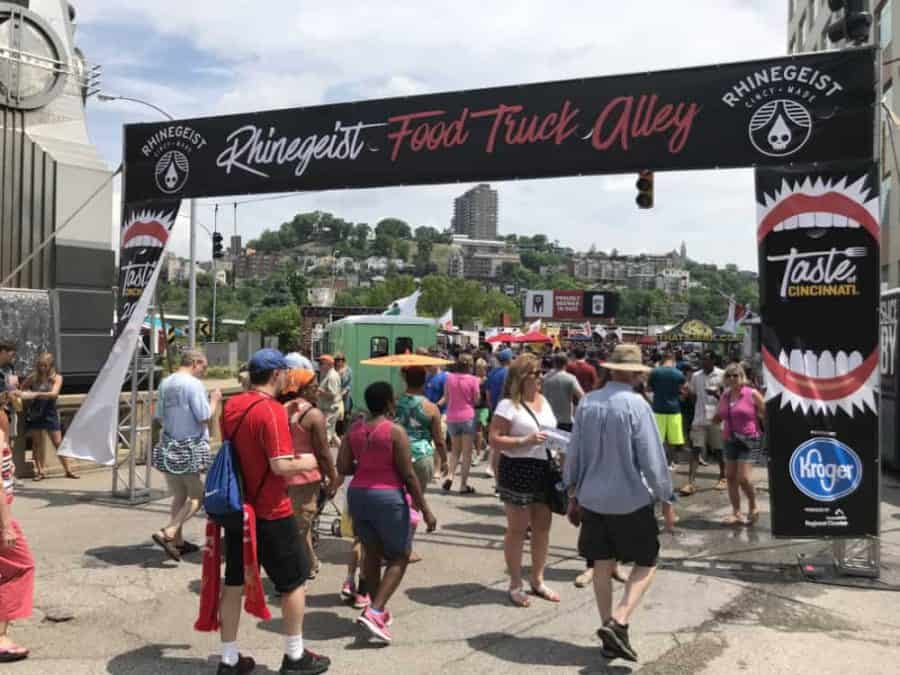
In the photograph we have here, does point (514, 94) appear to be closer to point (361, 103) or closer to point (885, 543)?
point (361, 103)

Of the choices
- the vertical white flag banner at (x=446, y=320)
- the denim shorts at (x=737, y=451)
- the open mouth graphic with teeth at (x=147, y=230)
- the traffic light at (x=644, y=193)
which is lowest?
the denim shorts at (x=737, y=451)

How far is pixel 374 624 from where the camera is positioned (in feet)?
16.0

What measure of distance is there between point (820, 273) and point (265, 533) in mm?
4870

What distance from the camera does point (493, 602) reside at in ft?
19.2

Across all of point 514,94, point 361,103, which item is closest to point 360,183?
point 361,103

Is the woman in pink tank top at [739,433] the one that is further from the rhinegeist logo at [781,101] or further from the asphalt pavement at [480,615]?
the rhinegeist logo at [781,101]

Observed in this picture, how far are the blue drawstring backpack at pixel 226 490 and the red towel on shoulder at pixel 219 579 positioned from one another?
2.7 inches

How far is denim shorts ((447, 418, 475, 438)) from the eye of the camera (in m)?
10.1

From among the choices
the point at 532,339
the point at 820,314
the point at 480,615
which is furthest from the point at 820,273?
the point at 532,339

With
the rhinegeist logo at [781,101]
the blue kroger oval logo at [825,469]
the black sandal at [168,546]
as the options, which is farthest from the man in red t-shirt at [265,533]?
the rhinegeist logo at [781,101]

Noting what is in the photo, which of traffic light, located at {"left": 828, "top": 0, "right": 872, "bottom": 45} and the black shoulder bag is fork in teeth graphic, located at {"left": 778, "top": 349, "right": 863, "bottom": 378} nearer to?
the black shoulder bag

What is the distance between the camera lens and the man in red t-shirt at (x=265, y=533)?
430cm

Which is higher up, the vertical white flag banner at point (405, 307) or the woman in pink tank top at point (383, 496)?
the vertical white flag banner at point (405, 307)

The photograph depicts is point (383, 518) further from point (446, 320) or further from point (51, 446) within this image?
point (446, 320)
